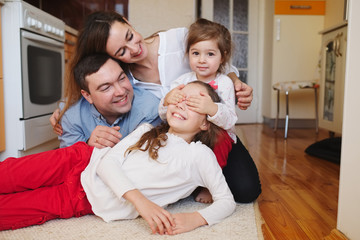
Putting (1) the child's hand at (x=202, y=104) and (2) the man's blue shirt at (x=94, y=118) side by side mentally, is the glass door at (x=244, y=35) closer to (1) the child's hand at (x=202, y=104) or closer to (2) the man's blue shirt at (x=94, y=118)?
(2) the man's blue shirt at (x=94, y=118)

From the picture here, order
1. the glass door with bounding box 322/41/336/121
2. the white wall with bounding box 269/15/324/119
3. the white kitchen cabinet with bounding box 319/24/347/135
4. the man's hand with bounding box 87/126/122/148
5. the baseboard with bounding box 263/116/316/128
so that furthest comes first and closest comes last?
the baseboard with bounding box 263/116/316/128
the white wall with bounding box 269/15/324/119
the glass door with bounding box 322/41/336/121
the white kitchen cabinet with bounding box 319/24/347/135
the man's hand with bounding box 87/126/122/148

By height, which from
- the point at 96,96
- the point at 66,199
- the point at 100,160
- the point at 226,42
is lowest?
the point at 66,199

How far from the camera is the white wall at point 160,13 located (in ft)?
9.52

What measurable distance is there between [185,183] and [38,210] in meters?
0.51

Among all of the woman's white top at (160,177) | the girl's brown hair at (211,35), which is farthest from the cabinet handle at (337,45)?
the woman's white top at (160,177)

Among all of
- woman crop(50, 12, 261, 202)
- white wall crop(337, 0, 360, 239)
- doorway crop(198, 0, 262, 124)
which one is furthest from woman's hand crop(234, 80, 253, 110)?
doorway crop(198, 0, 262, 124)

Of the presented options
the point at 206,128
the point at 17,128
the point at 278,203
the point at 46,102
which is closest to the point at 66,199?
the point at 206,128

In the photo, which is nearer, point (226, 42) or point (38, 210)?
point (38, 210)

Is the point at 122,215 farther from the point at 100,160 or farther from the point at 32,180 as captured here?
the point at 32,180

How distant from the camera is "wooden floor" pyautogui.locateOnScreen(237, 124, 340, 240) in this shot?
1.21 meters

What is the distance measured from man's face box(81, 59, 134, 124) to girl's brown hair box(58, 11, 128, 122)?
83mm

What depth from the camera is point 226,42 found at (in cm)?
151

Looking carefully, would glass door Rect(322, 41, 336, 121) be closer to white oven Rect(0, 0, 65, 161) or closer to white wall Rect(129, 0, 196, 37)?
white wall Rect(129, 0, 196, 37)

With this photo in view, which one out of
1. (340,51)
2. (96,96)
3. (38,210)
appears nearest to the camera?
(38,210)
